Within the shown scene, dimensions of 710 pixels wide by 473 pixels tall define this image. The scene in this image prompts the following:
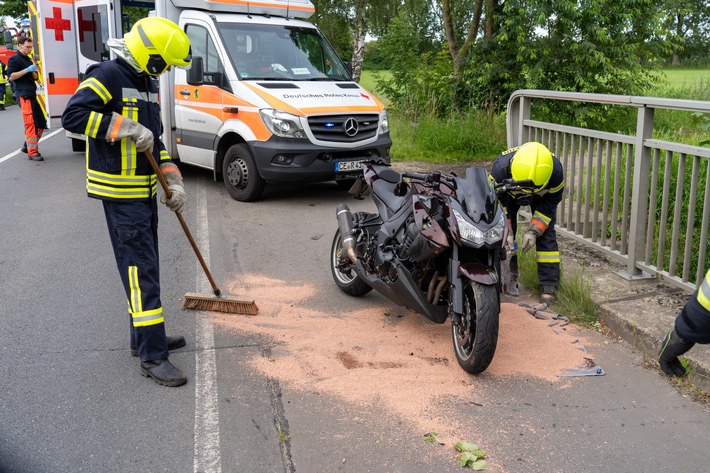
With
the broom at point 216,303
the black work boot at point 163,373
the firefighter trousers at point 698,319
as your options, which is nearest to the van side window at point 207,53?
the broom at point 216,303

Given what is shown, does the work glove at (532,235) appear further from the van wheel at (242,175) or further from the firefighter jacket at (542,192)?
the van wheel at (242,175)

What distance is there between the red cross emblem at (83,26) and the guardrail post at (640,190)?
9.83m

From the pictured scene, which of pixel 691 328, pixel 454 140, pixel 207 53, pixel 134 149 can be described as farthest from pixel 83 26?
pixel 691 328

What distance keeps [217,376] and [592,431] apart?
2.24 meters

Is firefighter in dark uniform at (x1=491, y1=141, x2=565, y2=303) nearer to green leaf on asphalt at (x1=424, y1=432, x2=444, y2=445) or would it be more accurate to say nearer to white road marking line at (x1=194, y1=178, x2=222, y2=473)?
green leaf on asphalt at (x1=424, y1=432, x2=444, y2=445)

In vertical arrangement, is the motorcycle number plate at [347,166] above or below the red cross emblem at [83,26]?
below

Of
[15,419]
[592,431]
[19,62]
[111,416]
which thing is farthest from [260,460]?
[19,62]

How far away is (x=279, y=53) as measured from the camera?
33.3 ft

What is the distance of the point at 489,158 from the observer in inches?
504

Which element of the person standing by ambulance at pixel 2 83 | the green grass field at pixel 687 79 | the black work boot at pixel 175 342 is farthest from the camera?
the person standing by ambulance at pixel 2 83

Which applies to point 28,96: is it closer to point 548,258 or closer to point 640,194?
point 548,258

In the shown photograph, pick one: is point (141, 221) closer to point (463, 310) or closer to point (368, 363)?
point (368, 363)

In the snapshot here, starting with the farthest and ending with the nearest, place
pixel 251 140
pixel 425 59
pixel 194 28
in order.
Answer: pixel 425 59
pixel 194 28
pixel 251 140

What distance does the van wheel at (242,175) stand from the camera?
9.41 m
